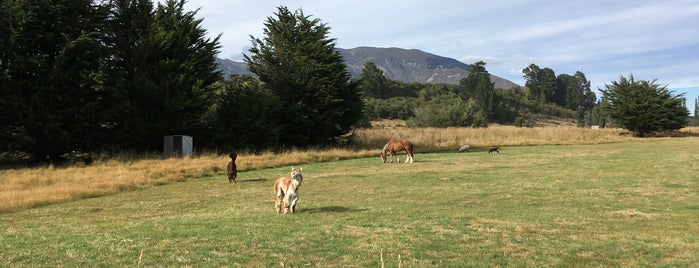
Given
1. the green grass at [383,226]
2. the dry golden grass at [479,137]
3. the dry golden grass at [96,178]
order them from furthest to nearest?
1. the dry golden grass at [479,137]
2. the dry golden grass at [96,178]
3. the green grass at [383,226]

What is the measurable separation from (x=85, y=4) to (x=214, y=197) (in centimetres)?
1866

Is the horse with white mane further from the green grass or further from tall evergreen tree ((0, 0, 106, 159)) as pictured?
tall evergreen tree ((0, 0, 106, 159))

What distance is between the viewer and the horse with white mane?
9812mm

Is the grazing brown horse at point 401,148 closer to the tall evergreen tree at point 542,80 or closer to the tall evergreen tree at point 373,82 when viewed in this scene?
the tall evergreen tree at point 373,82

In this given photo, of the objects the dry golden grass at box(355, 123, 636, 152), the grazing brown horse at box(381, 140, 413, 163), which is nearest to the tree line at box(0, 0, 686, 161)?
the dry golden grass at box(355, 123, 636, 152)

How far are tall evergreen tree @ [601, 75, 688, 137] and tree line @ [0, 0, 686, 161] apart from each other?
3452cm

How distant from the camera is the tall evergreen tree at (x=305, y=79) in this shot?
3566 centimetres

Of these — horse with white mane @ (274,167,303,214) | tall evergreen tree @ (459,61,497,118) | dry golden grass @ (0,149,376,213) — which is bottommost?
dry golden grass @ (0,149,376,213)

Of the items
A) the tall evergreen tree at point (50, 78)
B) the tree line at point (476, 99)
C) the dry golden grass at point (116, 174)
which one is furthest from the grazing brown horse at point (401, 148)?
the tree line at point (476, 99)

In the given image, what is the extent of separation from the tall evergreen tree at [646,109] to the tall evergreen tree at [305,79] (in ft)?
114

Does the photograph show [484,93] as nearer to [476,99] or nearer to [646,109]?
[476,99]

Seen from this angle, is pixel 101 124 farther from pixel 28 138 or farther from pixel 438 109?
pixel 438 109

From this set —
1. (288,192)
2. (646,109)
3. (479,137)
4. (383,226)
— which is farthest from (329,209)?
(646,109)

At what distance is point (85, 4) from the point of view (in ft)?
84.1
